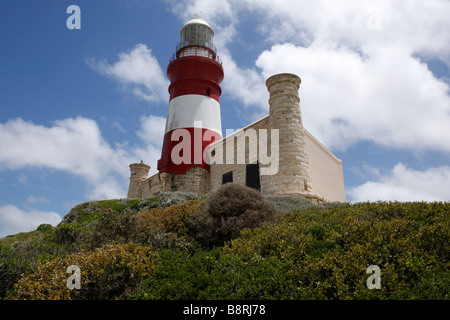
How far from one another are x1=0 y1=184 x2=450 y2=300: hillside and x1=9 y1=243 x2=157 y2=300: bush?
0.05ft

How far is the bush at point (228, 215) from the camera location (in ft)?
25.6

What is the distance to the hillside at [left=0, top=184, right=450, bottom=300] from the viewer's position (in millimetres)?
4609

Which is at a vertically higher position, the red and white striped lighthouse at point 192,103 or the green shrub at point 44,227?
the red and white striped lighthouse at point 192,103

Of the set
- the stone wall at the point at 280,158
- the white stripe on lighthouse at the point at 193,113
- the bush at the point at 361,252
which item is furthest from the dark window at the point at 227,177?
the bush at the point at 361,252

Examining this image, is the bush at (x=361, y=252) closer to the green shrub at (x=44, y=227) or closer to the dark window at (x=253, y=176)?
the dark window at (x=253, y=176)

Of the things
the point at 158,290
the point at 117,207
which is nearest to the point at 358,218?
the point at 158,290

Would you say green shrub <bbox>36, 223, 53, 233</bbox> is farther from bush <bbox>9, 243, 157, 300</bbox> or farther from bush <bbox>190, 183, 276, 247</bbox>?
bush <bbox>9, 243, 157, 300</bbox>

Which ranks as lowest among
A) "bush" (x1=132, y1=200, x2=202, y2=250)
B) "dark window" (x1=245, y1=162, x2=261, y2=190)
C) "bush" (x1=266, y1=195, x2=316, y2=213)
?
"bush" (x1=132, y1=200, x2=202, y2=250)

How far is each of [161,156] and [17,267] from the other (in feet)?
52.6

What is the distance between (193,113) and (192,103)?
27.1 inches

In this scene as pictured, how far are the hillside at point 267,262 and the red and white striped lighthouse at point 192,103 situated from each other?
12.5 m

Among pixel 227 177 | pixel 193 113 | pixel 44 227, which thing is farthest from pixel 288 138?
pixel 44 227

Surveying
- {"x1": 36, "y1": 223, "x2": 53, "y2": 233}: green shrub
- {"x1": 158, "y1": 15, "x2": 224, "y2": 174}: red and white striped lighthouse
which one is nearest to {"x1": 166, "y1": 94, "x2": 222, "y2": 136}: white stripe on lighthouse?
{"x1": 158, "y1": 15, "x2": 224, "y2": 174}: red and white striped lighthouse

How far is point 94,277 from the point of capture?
517 cm
